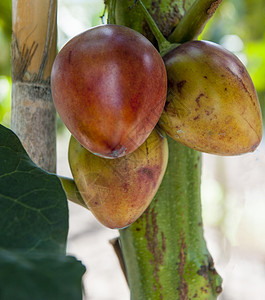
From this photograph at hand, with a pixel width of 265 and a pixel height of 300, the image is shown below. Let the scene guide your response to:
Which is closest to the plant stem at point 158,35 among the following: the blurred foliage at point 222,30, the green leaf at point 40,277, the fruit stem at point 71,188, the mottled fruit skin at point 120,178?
the mottled fruit skin at point 120,178

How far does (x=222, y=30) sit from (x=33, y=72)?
247cm

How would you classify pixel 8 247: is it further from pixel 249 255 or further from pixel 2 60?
pixel 249 255

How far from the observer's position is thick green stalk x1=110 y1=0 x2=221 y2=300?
0.67 m

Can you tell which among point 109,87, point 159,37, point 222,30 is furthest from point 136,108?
point 222,30

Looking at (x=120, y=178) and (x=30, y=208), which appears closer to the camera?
(x=30, y=208)

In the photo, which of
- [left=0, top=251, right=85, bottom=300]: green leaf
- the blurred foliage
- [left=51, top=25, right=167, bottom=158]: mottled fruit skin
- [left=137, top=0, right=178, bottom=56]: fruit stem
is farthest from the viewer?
the blurred foliage

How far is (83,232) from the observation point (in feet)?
14.0

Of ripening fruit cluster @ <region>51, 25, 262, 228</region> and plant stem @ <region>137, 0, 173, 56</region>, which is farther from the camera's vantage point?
plant stem @ <region>137, 0, 173, 56</region>

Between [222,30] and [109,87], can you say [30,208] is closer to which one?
[109,87]

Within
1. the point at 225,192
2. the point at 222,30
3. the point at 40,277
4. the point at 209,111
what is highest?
the point at 209,111

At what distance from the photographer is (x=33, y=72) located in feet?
2.13

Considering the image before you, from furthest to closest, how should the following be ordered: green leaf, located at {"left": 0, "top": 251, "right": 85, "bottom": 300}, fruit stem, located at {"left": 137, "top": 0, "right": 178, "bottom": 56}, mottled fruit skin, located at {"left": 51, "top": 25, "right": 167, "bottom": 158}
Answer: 1. fruit stem, located at {"left": 137, "top": 0, "right": 178, "bottom": 56}
2. mottled fruit skin, located at {"left": 51, "top": 25, "right": 167, "bottom": 158}
3. green leaf, located at {"left": 0, "top": 251, "right": 85, "bottom": 300}

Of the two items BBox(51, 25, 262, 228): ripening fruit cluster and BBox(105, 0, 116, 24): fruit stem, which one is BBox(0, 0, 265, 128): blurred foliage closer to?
BBox(105, 0, 116, 24): fruit stem

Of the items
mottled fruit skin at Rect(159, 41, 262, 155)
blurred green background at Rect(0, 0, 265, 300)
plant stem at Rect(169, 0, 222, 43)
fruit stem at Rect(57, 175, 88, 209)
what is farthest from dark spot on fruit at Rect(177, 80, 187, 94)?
blurred green background at Rect(0, 0, 265, 300)
